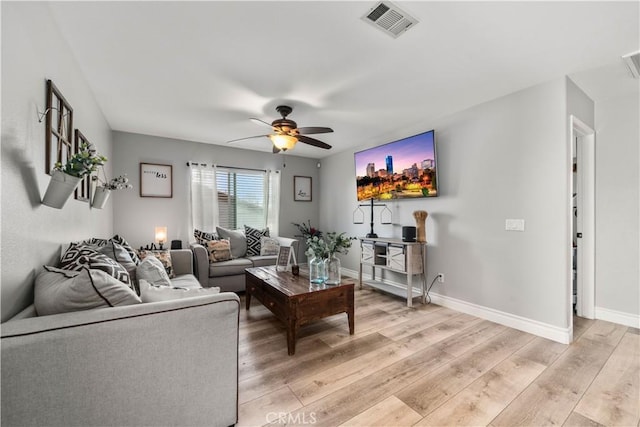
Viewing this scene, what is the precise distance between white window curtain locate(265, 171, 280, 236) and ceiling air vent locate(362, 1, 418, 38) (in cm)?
378

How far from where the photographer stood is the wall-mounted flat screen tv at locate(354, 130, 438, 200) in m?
3.45

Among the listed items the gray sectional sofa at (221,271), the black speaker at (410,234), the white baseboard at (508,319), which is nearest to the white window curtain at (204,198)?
the gray sectional sofa at (221,271)

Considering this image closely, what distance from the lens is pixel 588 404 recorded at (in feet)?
5.53

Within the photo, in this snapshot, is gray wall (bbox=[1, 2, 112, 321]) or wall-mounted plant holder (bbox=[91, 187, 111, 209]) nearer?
gray wall (bbox=[1, 2, 112, 321])

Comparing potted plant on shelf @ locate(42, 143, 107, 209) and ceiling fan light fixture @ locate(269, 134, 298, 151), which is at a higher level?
ceiling fan light fixture @ locate(269, 134, 298, 151)

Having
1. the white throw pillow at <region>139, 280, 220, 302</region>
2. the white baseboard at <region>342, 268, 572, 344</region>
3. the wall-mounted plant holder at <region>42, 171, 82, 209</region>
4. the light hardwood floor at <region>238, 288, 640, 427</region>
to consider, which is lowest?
the light hardwood floor at <region>238, 288, 640, 427</region>

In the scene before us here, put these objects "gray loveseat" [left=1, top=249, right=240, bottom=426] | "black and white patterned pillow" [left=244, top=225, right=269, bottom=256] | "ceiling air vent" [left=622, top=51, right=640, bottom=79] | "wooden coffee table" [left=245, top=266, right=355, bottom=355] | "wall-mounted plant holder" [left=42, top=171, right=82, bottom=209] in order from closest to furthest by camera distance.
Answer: "gray loveseat" [left=1, top=249, right=240, bottom=426] < "wall-mounted plant holder" [left=42, top=171, right=82, bottom=209] < "ceiling air vent" [left=622, top=51, right=640, bottom=79] < "wooden coffee table" [left=245, top=266, right=355, bottom=355] < "black and white patterned pillow" [left=244, top=225, right=269, bottom=256]

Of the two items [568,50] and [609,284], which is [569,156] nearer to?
[568,50]

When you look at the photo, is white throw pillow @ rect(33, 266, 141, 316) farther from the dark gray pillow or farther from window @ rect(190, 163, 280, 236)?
window @ rect(190, 163, 280, 236)

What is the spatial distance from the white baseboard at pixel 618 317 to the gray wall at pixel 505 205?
3.22 ft

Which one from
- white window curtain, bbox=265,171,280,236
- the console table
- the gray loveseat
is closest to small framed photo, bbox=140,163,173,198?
white window curtain, bbox=265,171,280,236

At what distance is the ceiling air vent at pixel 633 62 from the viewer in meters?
2.10

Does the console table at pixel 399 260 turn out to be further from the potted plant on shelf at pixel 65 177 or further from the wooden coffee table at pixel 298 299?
the potted plant on shelf at pixel 65 177

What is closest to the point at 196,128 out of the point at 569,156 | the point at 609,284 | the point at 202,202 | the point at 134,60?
the point at 202,202
